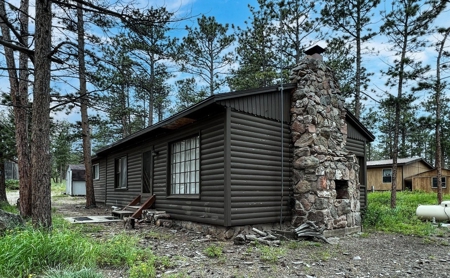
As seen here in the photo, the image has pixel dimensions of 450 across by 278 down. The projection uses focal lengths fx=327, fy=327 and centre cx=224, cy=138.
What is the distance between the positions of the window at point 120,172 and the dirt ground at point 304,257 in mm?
5950

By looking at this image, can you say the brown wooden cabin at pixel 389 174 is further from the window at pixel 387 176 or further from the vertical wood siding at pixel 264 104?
the vertical wood siding at pixel 264 104

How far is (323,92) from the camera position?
9.12m

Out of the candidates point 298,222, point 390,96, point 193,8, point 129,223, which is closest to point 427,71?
point 390,96

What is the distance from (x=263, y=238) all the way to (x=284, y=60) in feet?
44.5

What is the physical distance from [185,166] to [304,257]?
4415mm

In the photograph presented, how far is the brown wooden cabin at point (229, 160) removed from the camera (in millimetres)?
7410

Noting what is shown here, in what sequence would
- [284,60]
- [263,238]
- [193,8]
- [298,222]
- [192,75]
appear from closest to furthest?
[193,8], [263,238], [298,222], [284,60], [192,75]

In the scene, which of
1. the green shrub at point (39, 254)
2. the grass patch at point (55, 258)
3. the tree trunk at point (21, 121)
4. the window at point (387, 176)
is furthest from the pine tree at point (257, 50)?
the green shrub at point (39, 254)

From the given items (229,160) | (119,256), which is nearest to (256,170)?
(229,160)

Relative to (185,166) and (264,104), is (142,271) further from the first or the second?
(264,104)

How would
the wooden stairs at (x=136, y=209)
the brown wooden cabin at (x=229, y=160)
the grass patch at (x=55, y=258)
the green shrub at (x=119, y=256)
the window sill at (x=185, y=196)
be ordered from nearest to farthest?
the grass patch at (x=55, y=258) < the green shrub at (x=119, y=256) < the brown wooden cabin at (x=229, y=160) < the window sill at (x=185, y=196) < the wooden stairs at (x=136, y=209)

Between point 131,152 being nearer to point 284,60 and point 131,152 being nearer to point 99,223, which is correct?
point 99,223

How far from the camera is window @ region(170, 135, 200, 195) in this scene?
28.7 feet

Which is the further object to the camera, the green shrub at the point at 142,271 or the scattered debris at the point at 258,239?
the scattered debris at the point at 258,239
